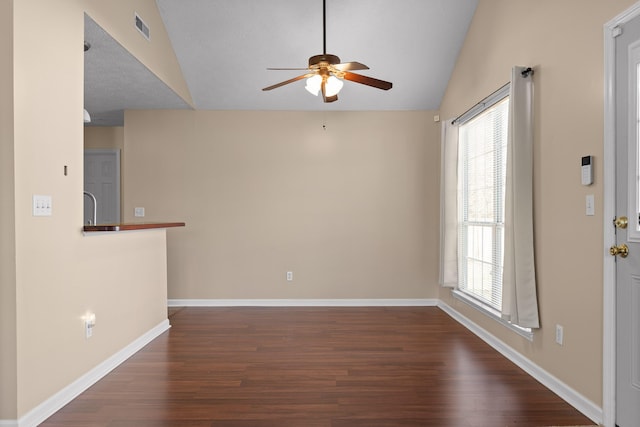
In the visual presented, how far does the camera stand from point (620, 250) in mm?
2158

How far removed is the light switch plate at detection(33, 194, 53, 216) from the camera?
2.34 metres

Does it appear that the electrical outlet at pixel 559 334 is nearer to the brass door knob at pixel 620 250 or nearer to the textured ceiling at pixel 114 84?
the brass door knob at pixel 620 250

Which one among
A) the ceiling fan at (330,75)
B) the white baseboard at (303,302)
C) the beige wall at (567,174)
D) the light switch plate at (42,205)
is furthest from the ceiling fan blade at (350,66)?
the white baseboard at (303,302)

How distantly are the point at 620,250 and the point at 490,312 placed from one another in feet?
5.60

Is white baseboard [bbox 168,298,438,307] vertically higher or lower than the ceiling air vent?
lower

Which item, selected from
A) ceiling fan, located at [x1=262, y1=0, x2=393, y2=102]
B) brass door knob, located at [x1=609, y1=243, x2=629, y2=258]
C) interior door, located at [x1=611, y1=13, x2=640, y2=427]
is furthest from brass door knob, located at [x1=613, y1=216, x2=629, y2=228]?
ceiling fan, located at [x1=262, y1=0, x2=393, y2=102]

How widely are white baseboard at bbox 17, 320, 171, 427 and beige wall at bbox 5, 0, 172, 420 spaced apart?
40 millimetres

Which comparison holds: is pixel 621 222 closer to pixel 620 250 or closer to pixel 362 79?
pixel 620 250

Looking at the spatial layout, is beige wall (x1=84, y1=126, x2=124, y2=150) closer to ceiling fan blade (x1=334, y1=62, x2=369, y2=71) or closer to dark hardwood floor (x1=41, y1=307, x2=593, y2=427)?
dark hardwood floor (x1=41, y1=307, x2=593, y2=427)

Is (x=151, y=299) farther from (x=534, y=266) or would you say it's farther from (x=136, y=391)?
(x=534, y=266)

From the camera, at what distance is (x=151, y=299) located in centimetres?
396

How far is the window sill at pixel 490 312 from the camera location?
309 cm

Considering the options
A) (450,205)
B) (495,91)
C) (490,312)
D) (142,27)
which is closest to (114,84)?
(142,27)

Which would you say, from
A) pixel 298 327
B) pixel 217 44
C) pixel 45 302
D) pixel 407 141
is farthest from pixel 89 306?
pixel 407 141
